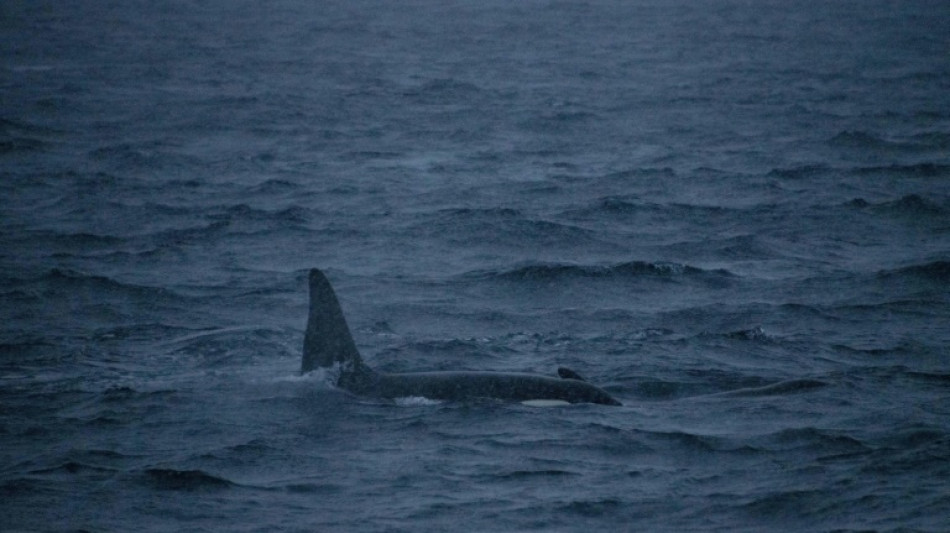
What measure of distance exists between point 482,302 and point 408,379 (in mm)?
5435

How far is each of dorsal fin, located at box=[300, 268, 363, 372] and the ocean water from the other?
18.6 inches

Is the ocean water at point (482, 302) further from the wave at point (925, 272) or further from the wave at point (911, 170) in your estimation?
the wave at point (911, 170)

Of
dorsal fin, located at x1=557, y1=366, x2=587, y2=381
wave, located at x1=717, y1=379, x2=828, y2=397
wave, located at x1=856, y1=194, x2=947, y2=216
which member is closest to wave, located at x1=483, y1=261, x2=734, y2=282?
wave, located at x1=856, y1=194, x2=947, y2=216

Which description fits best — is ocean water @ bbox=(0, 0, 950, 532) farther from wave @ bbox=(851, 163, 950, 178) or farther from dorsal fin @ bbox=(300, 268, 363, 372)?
dorsal fin @ bbox=(300, 268, 363, 372)

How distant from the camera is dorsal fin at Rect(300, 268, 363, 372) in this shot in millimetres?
14889

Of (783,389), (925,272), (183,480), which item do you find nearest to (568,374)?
(783,389)

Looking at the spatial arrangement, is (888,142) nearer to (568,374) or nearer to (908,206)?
(908,206)

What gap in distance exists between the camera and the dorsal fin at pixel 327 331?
586 inches

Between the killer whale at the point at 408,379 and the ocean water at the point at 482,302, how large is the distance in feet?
0.68

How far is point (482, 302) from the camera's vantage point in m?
20.0

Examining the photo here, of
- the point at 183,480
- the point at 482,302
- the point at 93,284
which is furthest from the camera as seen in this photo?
the point at 93,284

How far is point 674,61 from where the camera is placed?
62125 mm

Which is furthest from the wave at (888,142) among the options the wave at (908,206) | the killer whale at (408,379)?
the killer whale at (408,379)

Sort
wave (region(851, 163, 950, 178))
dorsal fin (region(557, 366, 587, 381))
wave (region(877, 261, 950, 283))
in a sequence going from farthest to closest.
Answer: wave (region(851, 163, 950, 178)) → wave (region(877, 261, 950, 283)) → dorsal fin (region(557, 366, 587, 381))
